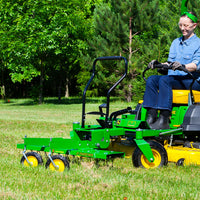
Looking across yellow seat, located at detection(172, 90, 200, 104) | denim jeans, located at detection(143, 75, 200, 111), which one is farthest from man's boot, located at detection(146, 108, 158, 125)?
yellow seat, located at detection(172, 90, 200, 104)

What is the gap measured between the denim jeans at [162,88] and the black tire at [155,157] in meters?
0.69

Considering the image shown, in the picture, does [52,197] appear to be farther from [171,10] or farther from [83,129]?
[171,10]

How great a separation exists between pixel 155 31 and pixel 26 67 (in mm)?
10193

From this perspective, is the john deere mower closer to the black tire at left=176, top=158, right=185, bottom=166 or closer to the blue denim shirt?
the black tire at left=176, top=158, right=185, bottom=166

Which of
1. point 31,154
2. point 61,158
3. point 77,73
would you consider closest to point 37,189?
point 61,158

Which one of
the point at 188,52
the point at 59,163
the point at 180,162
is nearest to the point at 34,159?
the point at 59,163

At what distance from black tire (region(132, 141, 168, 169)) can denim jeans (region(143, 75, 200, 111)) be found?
691 millimetres

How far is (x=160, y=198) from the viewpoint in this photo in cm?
359

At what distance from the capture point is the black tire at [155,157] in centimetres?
482

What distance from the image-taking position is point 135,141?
480 centimetres

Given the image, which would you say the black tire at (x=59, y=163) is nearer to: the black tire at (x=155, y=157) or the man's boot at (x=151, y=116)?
the black tire at (x=155, y=157)

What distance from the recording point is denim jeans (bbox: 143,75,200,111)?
5367 millimetres

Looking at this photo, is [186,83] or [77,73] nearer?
[186,83]

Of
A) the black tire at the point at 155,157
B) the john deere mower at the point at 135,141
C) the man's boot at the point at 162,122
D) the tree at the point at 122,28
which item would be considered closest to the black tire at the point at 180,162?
the john deere mower at the point at 135,141
